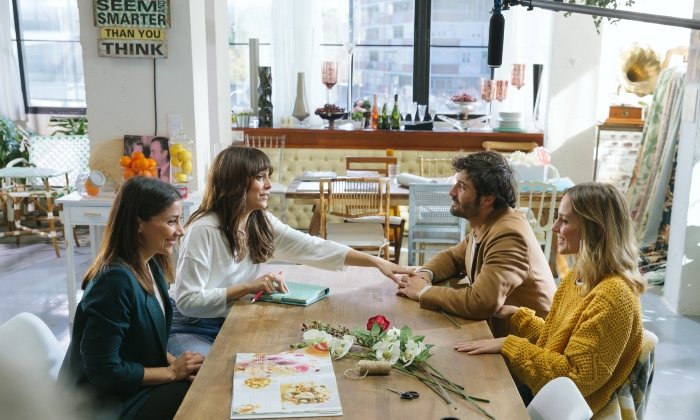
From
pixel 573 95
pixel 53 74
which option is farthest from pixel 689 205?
pixel 53 74

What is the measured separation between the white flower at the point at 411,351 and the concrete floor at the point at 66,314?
2007 millimetres

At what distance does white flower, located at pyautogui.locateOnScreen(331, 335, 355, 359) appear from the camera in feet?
7.04

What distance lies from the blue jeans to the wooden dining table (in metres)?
0.25

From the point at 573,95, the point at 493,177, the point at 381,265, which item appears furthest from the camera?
the point at 573,95

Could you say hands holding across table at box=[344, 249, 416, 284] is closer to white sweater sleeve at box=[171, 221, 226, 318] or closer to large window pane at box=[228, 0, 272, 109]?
white sweater sleeve at box=[171, 221, 226, 318]

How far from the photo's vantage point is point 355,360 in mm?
2146

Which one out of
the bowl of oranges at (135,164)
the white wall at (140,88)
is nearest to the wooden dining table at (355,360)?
the bowl of oranges at (135,164)

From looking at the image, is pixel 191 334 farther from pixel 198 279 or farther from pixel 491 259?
pixel 491 259

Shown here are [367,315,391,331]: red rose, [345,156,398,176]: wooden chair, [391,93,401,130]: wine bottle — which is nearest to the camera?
[367,315,391,331]: red rose

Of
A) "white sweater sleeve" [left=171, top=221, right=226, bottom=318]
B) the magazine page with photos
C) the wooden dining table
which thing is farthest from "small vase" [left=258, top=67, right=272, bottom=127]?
"white sweater sleeve" [left=171, top=221, right=226, bottom=318]

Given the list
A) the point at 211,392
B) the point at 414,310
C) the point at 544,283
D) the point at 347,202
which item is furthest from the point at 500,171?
the point at 347,202

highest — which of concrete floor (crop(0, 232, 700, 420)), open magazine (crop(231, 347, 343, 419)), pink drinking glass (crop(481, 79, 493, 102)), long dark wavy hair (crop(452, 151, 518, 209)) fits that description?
pink drinking glass (crop(481, 79, 493, 102))

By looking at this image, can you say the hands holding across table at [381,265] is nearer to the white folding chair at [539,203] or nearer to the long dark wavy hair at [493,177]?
the long dark wavy hair at [493,177]

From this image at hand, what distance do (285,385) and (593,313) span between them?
0.88m
